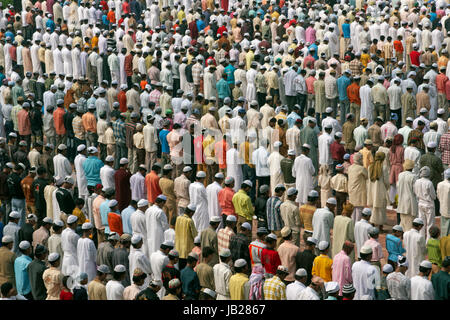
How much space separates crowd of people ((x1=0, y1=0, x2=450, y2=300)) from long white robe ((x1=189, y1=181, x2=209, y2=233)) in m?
0.03

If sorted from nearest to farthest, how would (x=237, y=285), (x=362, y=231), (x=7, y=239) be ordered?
(x=237, y=285) < (x=7, y=239) < (x=362, y=231)

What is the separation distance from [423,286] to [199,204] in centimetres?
560

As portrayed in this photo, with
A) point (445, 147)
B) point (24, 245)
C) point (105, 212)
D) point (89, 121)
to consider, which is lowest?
point (24, 245)

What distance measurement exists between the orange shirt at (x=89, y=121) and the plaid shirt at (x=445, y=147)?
830cm

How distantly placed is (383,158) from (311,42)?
12679 millimetres

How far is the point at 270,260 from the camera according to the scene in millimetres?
15359

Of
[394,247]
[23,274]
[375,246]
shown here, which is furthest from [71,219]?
[394,247]

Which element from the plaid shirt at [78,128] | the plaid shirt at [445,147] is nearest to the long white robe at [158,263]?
the plaid shirt at [445,147]

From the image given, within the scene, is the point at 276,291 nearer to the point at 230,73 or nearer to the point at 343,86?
the point at 343,86

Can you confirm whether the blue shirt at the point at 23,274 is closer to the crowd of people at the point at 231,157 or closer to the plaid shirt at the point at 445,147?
the crowd of people at the point at 231,157

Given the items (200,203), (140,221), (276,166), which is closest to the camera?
(140,221)

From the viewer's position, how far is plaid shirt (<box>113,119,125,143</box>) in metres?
22.5

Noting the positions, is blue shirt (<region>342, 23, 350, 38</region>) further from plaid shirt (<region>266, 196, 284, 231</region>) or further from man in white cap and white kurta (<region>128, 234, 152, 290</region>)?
man in white cap and white kurta (<region>128, 234, 152, 290</region>)

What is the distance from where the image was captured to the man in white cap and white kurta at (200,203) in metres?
18.2
